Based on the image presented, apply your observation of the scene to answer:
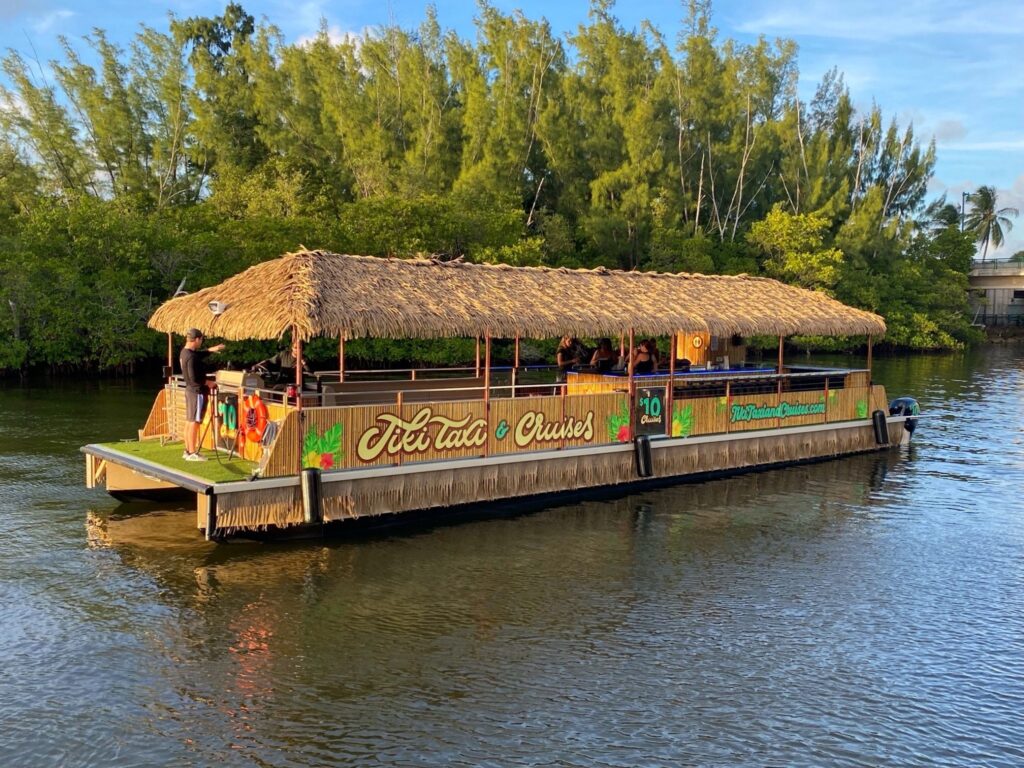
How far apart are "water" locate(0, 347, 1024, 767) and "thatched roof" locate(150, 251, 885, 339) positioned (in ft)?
9.79

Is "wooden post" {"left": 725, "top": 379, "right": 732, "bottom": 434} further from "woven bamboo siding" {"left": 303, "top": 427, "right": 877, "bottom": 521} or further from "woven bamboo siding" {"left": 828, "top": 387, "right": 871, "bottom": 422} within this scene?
"woven bamboo siding" {"left": 828, "top": 387, "right": 871, "bottom": 422}

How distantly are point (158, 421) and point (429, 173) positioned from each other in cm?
3230

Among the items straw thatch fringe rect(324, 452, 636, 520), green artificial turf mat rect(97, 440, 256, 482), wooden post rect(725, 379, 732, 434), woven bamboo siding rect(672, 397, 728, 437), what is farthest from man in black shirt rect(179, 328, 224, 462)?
wooden post rect(725, 379, 732, 434)

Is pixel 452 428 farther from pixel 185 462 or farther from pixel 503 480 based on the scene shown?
pixel 185 462

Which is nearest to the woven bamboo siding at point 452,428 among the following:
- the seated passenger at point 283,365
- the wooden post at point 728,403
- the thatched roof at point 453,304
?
the thatched roof at point 453,304

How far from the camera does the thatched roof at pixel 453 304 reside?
11814 millimetres

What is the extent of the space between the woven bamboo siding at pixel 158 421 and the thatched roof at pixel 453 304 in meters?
1.21

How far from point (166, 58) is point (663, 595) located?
43.5 m

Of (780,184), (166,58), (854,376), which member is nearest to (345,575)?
(854,376)

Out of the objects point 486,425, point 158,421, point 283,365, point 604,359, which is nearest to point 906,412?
point 604,359

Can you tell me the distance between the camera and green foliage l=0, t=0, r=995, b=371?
107ft

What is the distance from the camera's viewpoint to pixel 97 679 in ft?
25.5

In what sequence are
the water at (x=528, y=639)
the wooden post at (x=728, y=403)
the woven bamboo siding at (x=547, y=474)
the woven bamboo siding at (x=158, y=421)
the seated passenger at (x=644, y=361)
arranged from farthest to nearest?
the seated passenger at (x=644, y=361) < the wooden post at (x=728, y=403) < the woven bamboo siding at (x=158, y=421) < the woven bamboo siding at (x=547, y=474) < the water at (x=528, y=639)

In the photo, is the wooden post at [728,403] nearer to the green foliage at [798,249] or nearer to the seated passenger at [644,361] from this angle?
the seated passenger at [644,361]
